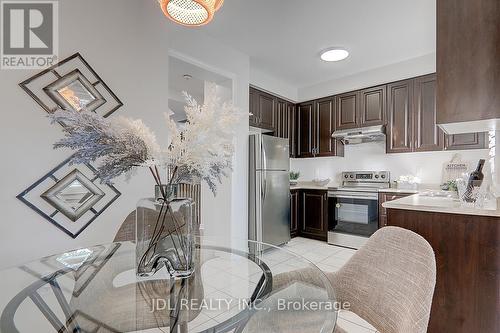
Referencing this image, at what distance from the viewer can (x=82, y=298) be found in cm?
98

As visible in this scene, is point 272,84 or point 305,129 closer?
point 272,84

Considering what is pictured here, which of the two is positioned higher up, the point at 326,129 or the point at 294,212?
the point at 326,129

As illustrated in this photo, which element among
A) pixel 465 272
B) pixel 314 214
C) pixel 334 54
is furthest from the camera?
pixel 314 214

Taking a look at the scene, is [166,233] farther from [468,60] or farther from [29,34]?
[468,60]

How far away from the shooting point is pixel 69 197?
1.74 metres

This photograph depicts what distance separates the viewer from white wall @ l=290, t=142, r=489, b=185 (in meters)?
3.42

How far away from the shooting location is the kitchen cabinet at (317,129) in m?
4.23

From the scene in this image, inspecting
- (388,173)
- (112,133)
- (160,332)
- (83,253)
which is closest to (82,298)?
(160,332)

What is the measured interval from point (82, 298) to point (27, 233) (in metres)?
0.93

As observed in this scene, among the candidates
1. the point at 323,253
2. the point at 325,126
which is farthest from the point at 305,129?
the point at 323,253

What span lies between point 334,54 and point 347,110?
3.54ft

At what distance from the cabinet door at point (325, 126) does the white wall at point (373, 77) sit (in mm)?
184

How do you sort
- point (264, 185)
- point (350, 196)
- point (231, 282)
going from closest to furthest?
point (231, 282) < point (264, 185) < point (350, 196)

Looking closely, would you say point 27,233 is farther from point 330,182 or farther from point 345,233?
point 330,182
